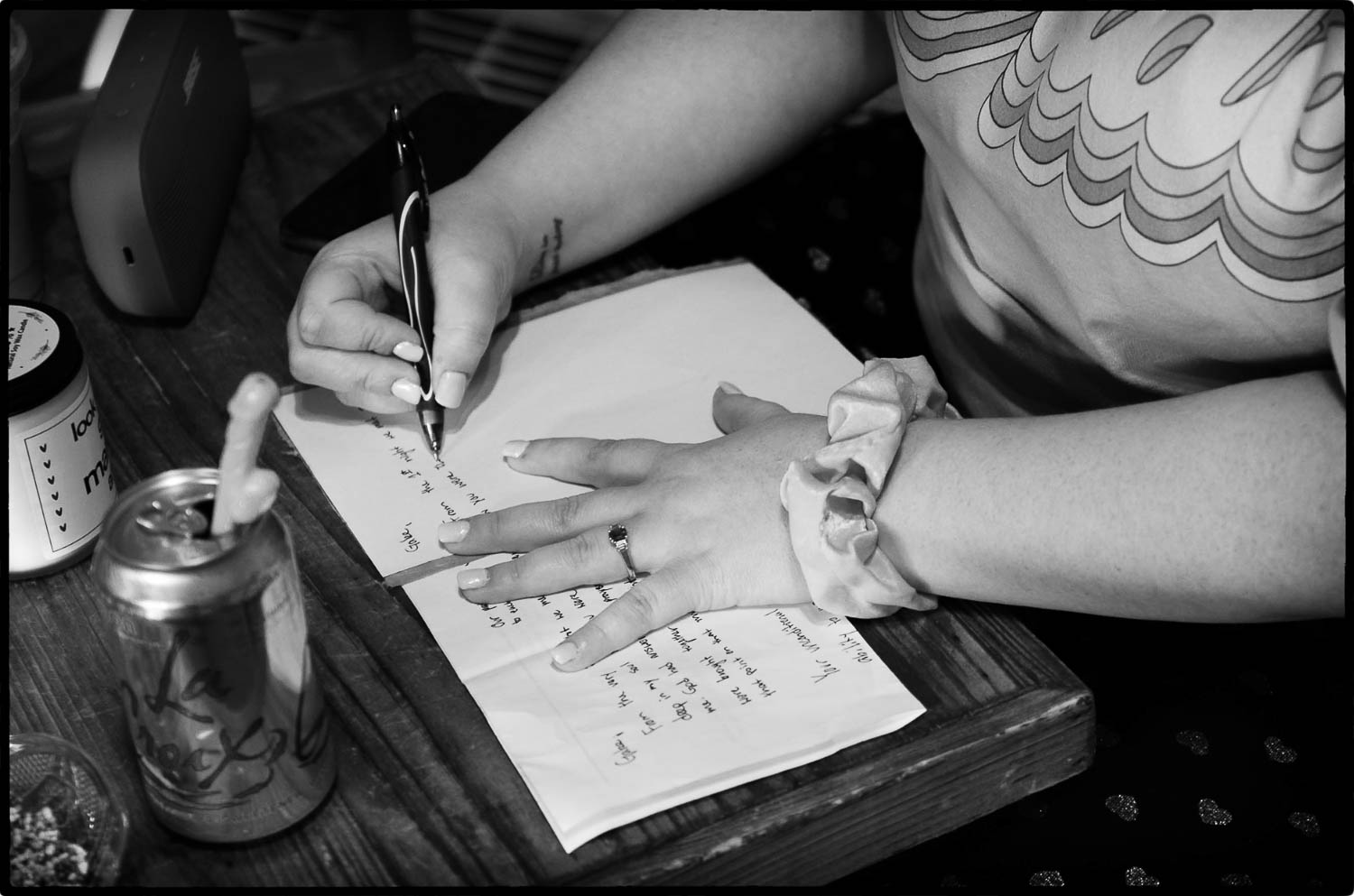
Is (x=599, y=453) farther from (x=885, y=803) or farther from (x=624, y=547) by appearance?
(x=885, y=803)

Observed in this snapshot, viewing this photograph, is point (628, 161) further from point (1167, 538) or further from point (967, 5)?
point (1167, 538)

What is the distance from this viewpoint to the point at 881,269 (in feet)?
3.62

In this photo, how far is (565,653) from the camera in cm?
64

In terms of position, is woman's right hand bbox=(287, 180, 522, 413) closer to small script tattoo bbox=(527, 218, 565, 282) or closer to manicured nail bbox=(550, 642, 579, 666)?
small script tattoo bbox=(527, 218, 565, 282)

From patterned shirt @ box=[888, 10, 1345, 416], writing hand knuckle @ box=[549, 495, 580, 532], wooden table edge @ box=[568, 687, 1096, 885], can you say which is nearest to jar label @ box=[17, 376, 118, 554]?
writing hand knuckle @ box=[549, 495, 580, 532]

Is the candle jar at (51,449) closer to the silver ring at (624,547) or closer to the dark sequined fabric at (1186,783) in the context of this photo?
the silver ring at (624,547)

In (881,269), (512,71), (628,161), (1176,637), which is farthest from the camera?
(512,71)

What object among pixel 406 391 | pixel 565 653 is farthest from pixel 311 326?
pixel 565 653

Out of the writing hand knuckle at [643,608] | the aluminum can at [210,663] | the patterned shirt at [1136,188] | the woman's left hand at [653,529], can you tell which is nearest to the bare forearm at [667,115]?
the patterned shirt at [1136,188]

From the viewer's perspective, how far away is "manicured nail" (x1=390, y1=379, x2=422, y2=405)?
31.1 inches

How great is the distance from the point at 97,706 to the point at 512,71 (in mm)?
2171

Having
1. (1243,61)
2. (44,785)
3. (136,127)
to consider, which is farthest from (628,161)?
(44,785)

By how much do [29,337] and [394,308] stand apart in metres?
0.28

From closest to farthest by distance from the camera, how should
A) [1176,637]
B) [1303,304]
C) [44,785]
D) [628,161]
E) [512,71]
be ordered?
1. [44,785]
2. [1303,304]
3. [1176,637]
4. [628,161]
5. [512,71]
